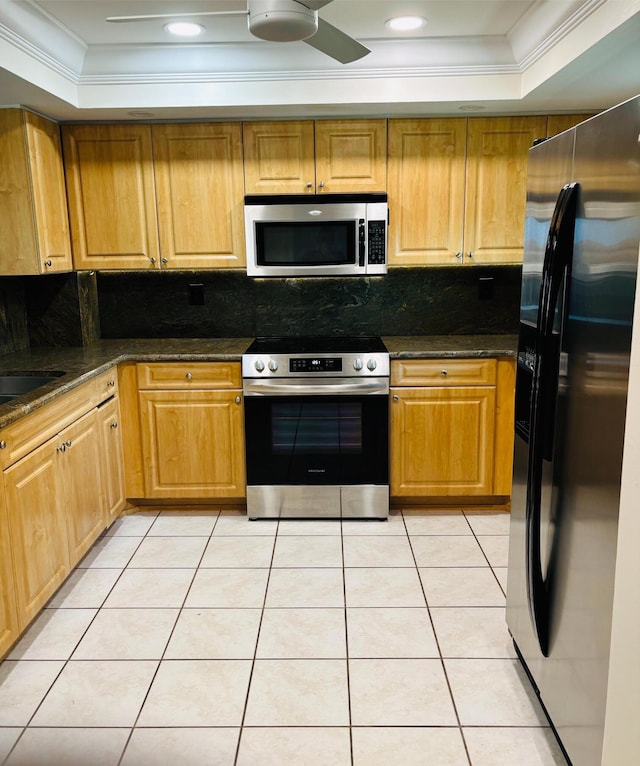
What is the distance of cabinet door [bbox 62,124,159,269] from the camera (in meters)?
3.56

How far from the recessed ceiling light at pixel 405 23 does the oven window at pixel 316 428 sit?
1810 millimetres

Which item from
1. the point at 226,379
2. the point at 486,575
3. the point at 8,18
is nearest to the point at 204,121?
the point at 8,18

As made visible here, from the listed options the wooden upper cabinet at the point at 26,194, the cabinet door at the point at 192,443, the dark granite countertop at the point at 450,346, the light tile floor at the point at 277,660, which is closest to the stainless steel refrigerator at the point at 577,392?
the light tile floor at the point at 277,660

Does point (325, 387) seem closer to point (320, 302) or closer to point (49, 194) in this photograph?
point (320, 302)

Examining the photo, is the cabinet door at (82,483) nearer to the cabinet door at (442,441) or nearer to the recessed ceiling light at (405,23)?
the cabinet door at (442,441)

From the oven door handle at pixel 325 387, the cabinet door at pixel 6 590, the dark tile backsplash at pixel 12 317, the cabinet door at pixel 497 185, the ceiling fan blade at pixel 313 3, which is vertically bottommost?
the cabinet door at pixel 6 590

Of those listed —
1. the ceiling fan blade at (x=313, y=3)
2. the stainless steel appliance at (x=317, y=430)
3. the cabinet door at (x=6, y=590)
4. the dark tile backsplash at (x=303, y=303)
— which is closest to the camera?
the ceiling fan blade at (x=313, y=3)

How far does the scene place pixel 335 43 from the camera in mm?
2189

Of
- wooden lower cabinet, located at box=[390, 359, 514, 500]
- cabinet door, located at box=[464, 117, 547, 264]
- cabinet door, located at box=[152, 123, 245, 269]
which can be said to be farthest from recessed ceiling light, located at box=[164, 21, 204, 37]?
wooden lower cabinet, located at box=[390, 359, 514, 500]

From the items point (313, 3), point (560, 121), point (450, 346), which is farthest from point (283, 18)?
point (560, 121)

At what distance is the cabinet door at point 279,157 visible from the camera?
11.5ft

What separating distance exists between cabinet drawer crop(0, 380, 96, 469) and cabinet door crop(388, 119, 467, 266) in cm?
179

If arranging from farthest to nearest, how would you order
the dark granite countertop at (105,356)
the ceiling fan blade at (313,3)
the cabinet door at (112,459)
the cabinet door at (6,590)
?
the cabinet door at (112,459) < the dark granite countertop at (105,356) < the cabinet door at (6,590) < the ceiling fan blade at (313,3)

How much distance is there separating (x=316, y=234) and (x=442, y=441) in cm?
133
